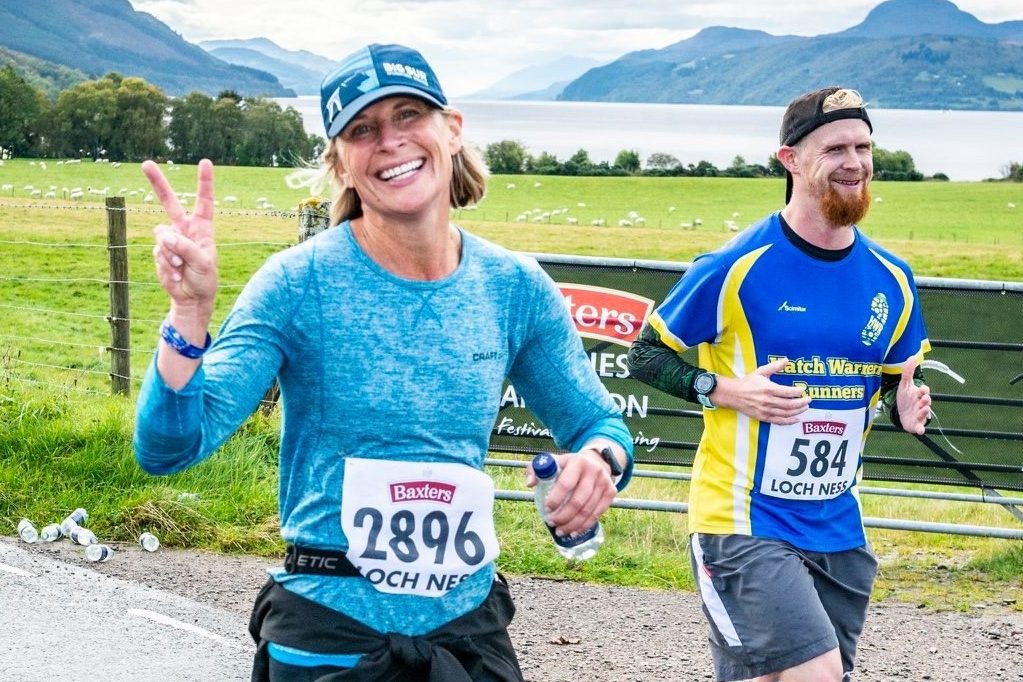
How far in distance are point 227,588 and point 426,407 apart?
4.06 meters

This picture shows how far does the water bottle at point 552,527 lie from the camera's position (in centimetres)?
251

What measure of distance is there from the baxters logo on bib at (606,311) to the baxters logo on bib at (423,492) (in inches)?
185

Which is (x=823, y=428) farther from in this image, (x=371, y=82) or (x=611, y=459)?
(x=371, y=82)

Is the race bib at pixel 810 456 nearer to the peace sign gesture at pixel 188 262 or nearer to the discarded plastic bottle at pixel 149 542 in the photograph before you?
the peace sign gesture at pixel 188 262

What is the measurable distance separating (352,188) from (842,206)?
2.02 metres

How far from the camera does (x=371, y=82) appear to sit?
257 cm

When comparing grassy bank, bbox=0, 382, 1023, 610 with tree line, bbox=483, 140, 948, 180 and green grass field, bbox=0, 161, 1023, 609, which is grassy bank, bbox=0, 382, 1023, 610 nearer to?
green grass field, bbox=0, 161, 1023, 609

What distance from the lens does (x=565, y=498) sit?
246 centimetres

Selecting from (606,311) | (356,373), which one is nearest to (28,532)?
(606,311)

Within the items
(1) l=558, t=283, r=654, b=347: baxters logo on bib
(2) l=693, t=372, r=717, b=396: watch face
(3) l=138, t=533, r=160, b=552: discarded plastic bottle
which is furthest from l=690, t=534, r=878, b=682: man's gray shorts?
(3) l=138, t=533, r=160, b=552: discarded plastic bottle

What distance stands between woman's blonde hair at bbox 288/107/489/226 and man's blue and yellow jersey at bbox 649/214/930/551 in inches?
60.6

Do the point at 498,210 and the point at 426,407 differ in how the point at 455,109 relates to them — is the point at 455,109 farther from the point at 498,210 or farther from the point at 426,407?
the point at 498,210

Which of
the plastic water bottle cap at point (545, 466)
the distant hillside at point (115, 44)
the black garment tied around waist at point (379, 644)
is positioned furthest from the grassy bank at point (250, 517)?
the distant hillside at point (115, 44)

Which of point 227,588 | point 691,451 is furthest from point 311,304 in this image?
point 691,451
